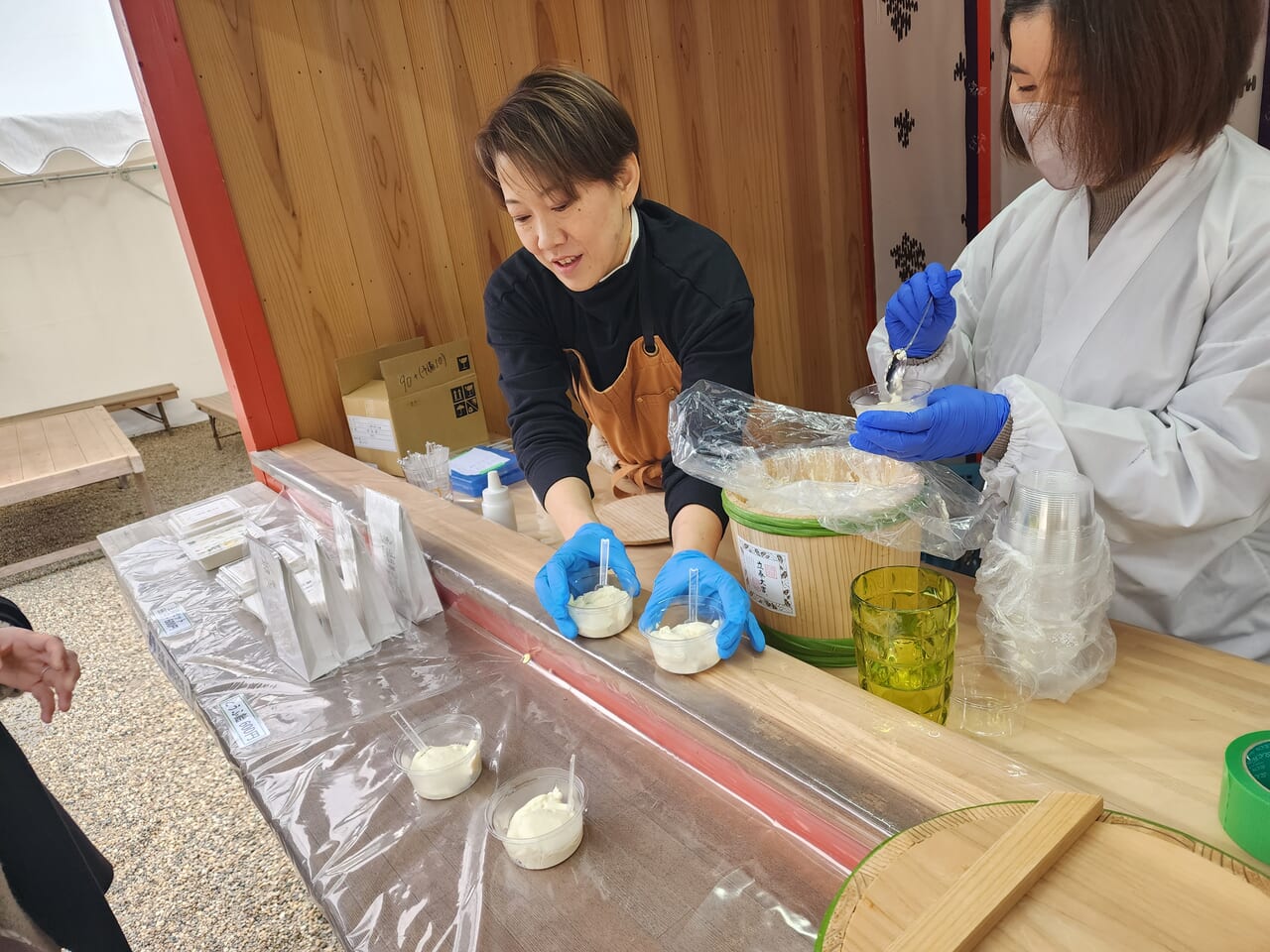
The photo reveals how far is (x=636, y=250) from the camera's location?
1.50 metres

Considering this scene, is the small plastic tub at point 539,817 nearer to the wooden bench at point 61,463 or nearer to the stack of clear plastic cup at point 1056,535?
the stack of clear plastic cup at point 1056,535

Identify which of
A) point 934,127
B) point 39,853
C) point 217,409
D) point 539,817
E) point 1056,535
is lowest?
point 217,409

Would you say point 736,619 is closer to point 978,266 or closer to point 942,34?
point 978,266

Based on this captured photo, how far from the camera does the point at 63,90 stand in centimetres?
421

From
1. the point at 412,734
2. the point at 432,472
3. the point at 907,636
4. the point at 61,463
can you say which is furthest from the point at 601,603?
the point at 61,463

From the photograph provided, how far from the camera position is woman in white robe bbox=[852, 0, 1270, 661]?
3.05 ft

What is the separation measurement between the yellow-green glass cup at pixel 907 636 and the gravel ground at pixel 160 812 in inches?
56.8

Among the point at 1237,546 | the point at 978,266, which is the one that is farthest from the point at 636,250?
the point at 1237,546

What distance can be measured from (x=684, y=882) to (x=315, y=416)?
179 cm

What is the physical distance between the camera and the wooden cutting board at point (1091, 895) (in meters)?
0.41

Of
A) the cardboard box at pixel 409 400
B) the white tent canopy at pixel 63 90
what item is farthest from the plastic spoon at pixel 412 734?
the white tent canopy at pixel 63 90

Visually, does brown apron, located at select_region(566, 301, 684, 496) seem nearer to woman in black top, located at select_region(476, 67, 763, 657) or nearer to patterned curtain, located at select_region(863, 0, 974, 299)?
woman in black top, located at select_region(476, 67, 763, 657)

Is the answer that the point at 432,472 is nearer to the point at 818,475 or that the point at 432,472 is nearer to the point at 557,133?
the point at 557,133

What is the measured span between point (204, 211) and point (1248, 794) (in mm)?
2199
